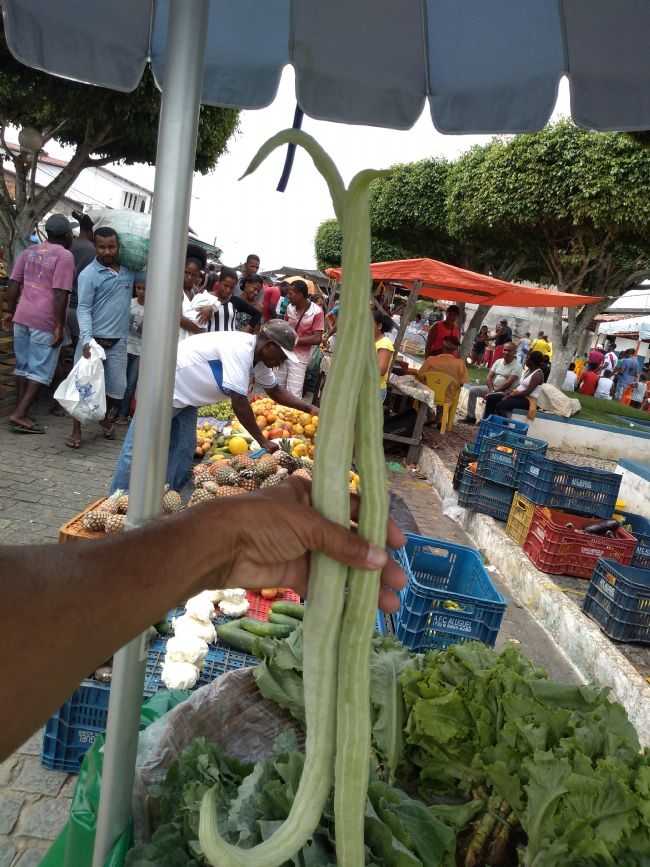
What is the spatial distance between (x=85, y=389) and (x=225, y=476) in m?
2.45

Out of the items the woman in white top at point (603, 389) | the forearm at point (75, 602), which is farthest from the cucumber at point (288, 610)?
the woman in white top at point (603, 389)

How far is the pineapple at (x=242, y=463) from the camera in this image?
5.28m

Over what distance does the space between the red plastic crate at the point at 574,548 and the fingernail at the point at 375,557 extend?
490 cm

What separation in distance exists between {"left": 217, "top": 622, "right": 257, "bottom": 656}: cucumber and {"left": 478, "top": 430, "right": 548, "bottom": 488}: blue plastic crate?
14.7ft

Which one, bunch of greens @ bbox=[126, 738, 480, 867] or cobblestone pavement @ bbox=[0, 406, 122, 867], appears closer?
bunch of greens @ bbox=[126, 738, 480, 867]

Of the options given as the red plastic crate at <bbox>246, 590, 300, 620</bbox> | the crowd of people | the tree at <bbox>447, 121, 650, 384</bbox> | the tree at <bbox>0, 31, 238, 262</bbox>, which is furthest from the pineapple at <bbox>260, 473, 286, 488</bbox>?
the crowd of people

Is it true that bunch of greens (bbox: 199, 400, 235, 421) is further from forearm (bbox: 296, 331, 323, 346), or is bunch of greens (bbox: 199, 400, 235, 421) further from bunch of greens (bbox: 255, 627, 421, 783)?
bunch of greens (bbox: 255, 627, 421, 783)

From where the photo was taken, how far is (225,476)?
16.8 feet

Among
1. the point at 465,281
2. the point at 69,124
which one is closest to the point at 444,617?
the point at 465,281

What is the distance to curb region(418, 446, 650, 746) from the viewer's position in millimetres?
3883

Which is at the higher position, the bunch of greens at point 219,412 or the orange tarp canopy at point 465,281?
the orange tarp canopy at point 465,281

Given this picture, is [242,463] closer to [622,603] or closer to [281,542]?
[622,603]

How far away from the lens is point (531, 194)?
58.2 feet

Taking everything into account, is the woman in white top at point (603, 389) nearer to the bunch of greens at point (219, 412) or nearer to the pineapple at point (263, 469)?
the bunch of greens at point (219, 412)
